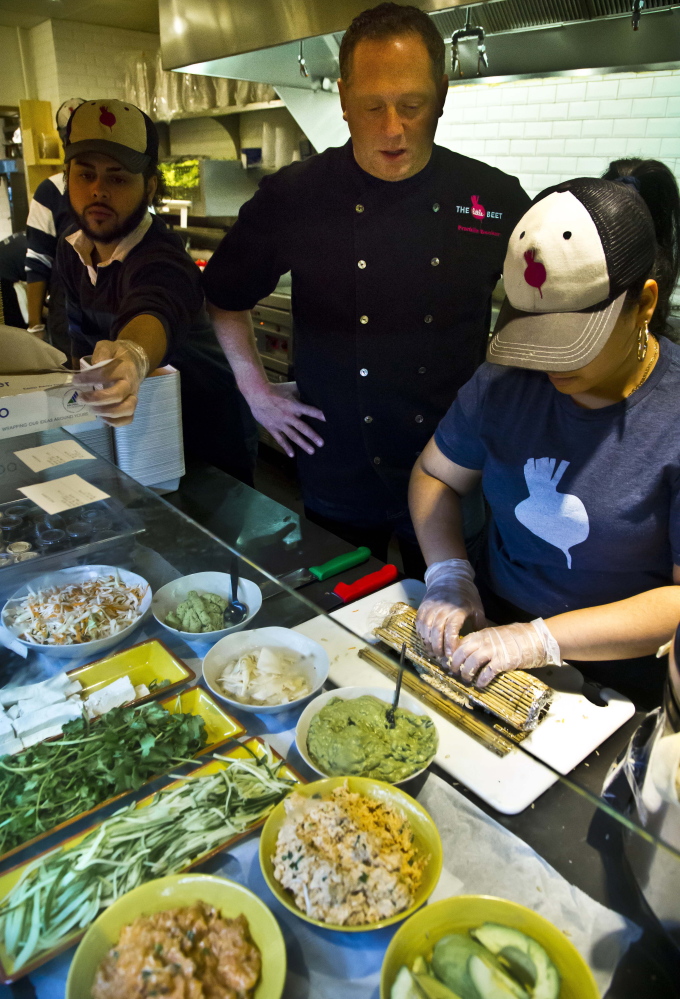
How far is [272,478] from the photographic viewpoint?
11.8 ft

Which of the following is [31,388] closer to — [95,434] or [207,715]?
[95,434]

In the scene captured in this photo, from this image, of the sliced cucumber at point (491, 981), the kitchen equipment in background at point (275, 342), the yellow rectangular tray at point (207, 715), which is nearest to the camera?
the sliced cucumber at point (491, 981)

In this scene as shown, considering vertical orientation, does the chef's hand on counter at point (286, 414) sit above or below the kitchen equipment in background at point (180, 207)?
below

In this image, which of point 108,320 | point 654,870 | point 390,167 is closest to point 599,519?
point 654,870

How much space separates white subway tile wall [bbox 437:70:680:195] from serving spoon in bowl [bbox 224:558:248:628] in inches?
109

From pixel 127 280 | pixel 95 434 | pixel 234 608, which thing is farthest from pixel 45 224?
pixel 234 608

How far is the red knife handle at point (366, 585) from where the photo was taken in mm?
1495

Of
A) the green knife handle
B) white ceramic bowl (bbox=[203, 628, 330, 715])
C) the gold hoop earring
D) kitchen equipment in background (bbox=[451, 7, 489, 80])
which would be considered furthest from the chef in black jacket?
white ceramic bowl (bbox=[203, 628, 330, 715])

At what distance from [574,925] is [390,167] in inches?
73.3

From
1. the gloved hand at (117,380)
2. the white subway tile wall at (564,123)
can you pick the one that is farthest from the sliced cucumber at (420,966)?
the white subway tile wall at (564,123)

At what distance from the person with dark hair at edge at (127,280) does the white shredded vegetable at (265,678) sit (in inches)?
31.2

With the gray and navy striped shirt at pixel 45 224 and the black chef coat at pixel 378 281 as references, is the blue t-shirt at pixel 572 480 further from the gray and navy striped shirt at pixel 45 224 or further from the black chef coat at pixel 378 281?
the gray and navy striped shirt at pixel 45 224

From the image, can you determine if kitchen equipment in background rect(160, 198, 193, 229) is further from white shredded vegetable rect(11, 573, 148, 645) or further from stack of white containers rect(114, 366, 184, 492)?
white shredded vegetable rect(11, 573, 148, 645)

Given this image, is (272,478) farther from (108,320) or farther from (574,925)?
(574,925)
